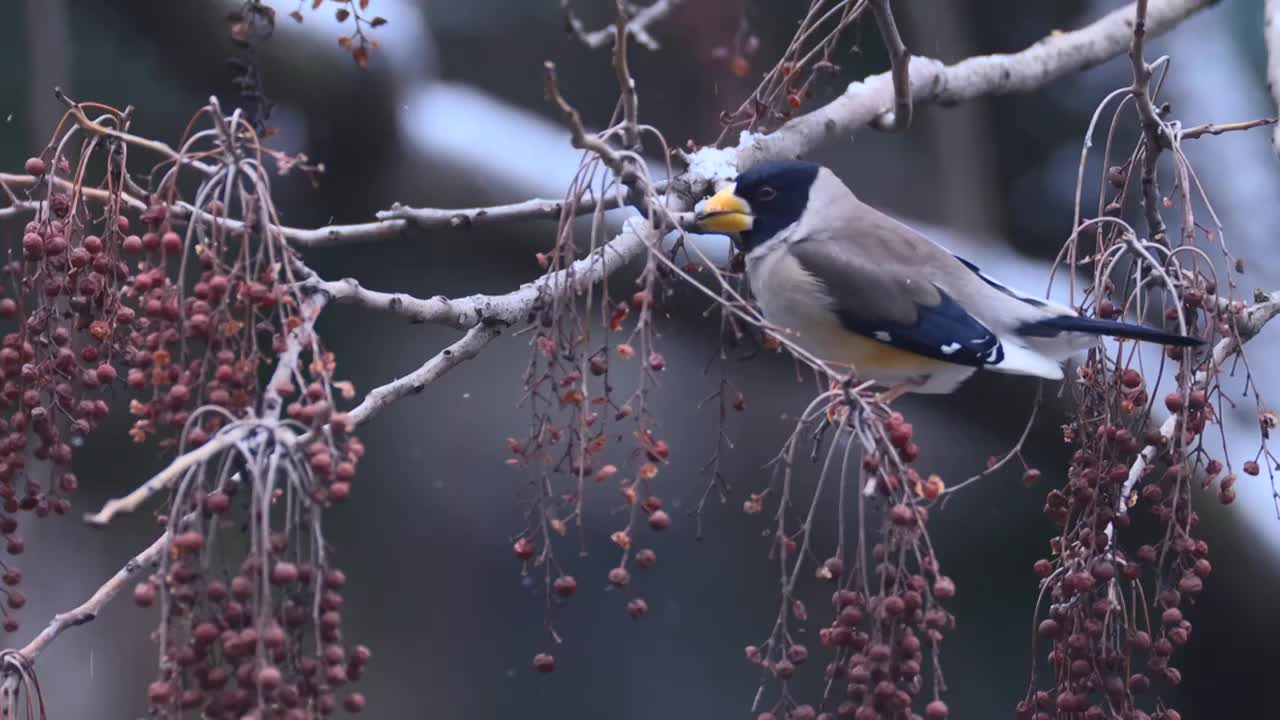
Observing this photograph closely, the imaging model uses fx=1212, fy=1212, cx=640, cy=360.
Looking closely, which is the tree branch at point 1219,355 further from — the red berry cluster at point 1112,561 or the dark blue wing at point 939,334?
the dark blue wing at point 939,334

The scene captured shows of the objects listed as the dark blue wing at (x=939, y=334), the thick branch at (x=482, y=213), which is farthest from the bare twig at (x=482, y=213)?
the dark blue wing at (x=939, y=334)

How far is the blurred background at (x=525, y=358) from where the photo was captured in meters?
2.13

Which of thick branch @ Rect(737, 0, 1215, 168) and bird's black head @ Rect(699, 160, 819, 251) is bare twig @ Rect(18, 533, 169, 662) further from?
thick branch @ Rect(737, 0, 1215, 168)

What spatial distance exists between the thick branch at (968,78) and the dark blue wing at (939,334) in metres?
0.33

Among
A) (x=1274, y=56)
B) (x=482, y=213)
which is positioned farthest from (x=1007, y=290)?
(x=1274, y=56)

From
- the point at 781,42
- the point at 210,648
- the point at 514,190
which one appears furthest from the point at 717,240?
the point at 210,648

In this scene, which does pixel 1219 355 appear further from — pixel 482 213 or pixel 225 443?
pixel 225 443

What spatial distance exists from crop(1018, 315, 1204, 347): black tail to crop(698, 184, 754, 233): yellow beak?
0.99ft

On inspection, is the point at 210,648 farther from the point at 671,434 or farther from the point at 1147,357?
the point at 1147,357

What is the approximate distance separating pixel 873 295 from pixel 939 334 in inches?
2.9

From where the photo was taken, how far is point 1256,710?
2.29 metres

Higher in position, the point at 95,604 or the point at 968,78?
the point at 968,78

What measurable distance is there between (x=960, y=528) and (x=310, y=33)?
5.17 feet

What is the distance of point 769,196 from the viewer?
4.14 feet
